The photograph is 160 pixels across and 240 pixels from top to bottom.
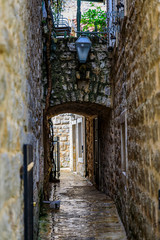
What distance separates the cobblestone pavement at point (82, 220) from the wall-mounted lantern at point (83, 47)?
115 inches

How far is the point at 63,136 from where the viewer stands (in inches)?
543

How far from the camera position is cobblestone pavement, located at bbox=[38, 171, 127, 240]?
4468 mm

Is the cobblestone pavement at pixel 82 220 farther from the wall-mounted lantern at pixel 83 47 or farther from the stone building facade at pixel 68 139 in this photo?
the stone building facade at pixel 68 139

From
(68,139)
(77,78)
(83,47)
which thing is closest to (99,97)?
(77,78)

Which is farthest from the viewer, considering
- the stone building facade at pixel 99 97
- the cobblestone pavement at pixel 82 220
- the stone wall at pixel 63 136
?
the stone wall at pixel 63 136

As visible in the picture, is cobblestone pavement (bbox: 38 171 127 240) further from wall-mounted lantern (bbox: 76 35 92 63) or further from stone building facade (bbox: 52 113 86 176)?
stone building facade (bbox: 52 113 86 176)

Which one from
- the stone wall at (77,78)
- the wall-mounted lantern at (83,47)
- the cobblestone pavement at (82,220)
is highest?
the wall-mounted lantern at (83,47)

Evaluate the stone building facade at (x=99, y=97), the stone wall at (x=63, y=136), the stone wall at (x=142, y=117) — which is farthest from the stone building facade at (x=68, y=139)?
the stone wall at (x=142, y=117)

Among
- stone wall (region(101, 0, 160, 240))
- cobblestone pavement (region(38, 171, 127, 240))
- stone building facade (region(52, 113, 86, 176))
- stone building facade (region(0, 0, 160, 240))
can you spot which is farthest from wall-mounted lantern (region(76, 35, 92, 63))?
stone building facade (region(52, 113, 86, 176))

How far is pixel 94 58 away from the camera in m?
6.59

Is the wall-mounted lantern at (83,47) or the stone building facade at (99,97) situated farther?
the wall-mounted lantern at (83,47)

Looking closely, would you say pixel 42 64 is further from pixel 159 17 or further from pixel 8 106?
pixel 8 106

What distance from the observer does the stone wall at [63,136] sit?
13.7 meters

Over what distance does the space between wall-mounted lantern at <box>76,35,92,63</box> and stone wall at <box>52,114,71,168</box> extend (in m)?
7.63
